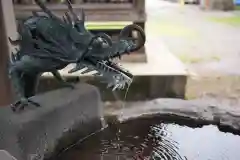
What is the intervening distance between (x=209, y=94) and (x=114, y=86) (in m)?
2.45

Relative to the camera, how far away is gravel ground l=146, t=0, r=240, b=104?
4.14 m

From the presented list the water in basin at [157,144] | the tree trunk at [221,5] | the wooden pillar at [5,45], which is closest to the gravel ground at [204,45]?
the tree trunk at [221,5]

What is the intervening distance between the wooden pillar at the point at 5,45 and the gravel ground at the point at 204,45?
1738mm

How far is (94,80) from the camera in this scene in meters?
3.38

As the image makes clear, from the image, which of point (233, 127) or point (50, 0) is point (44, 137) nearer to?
point (233, 127)

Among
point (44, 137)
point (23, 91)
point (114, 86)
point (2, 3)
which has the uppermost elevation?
point (2, 3)

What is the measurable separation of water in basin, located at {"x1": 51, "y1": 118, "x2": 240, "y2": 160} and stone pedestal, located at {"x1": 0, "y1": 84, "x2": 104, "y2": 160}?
8 centimetres

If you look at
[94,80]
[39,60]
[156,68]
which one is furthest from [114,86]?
[156,68]

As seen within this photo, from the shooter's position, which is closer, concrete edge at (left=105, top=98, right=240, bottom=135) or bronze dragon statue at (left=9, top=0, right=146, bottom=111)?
bronze dragon statue at (left=9, top=0, right=146, bottom=111)

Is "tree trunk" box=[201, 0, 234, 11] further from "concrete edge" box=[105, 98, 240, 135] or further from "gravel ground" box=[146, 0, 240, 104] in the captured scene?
"concrete edge" box=[105, 98, 240, 135]

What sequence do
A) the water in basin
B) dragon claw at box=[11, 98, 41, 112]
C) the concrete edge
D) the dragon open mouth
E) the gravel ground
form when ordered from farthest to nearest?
the gravel ground
the concrete edge
the water in basin
dragon claw at box=[11, 98, 41, 112]
the dragon open mouth

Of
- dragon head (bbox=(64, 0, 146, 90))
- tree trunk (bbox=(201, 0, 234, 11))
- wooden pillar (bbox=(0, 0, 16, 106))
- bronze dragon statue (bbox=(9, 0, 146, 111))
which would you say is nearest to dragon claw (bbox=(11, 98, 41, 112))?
bronze dragon statue (bbox=(9, 0, 146, 111))

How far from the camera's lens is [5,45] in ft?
9.50

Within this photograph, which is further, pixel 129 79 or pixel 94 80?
pixel 94 80
